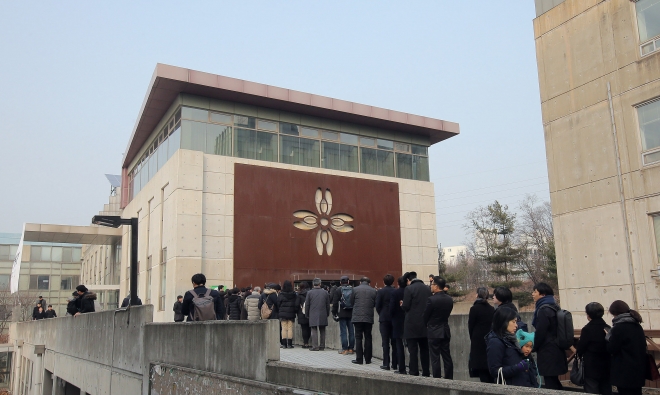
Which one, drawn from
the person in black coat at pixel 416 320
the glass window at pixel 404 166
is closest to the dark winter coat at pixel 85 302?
the person in black coat at pixel 416 320

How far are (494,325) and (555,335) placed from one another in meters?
1.10

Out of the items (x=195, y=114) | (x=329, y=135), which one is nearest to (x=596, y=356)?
(x=195, y=114)

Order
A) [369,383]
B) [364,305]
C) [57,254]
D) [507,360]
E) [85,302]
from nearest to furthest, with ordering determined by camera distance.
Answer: [369,383] < [507,360] < [364,305] < [85,302] < [57,254]

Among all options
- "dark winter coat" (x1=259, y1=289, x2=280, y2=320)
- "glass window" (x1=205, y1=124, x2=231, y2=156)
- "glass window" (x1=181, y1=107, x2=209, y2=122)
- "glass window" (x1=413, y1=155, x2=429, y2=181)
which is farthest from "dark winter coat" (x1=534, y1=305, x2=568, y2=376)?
"glass window" (x1=413, y1=155, x2=429, y2=181)

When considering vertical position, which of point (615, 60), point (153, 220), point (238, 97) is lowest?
→ point (153, 220)

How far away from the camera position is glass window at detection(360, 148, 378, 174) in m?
31.6

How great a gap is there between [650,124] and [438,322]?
10131 millimetres

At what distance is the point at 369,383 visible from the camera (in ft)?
19.4

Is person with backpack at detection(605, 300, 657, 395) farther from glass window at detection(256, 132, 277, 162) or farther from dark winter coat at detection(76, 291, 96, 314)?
glass window at detection(256, 132, 277, 162)

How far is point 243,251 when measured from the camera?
2658cm

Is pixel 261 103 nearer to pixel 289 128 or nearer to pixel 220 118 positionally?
pixel 289 128

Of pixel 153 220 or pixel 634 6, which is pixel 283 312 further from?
pixel 153 220

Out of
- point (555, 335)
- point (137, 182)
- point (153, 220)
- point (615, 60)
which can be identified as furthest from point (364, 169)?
point (555, 335)

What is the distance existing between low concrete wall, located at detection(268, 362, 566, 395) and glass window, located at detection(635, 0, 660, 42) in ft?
44.8
